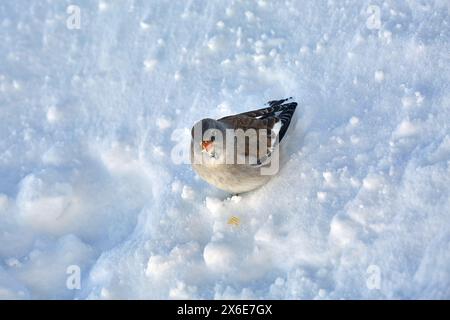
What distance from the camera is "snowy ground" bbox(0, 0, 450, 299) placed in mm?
3447

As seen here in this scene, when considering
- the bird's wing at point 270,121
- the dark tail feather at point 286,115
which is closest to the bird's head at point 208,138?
the bird's wing at point 270,121

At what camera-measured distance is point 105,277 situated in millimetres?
3830

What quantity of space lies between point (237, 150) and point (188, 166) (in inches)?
23.8

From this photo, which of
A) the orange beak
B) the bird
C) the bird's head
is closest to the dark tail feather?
the bird

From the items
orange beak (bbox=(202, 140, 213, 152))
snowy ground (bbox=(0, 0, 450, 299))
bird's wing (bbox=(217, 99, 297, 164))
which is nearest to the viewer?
snowy ground (bbox=(0, 0, 450, 299))

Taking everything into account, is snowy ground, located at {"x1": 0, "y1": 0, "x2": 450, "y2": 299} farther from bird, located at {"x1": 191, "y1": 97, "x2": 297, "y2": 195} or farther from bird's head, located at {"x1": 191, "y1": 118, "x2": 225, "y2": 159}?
bird's head, located at {"x1": 191, "y1": 118, "x2": 225, "y2": 159}

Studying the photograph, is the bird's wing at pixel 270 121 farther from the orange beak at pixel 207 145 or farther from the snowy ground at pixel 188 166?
the orange beak at pixel 207 145

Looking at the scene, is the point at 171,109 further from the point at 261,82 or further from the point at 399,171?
the point at 399,171

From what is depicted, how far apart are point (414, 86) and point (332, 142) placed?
755 mm

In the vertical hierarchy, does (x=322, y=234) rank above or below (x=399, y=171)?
below

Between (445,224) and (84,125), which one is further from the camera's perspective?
(84,125)

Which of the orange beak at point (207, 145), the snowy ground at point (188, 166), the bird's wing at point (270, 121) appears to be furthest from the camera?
the bird's wing at point (270, 121)

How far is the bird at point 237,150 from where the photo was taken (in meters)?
3.98

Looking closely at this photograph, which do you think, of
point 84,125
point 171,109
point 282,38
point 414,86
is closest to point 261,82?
point 282,38
